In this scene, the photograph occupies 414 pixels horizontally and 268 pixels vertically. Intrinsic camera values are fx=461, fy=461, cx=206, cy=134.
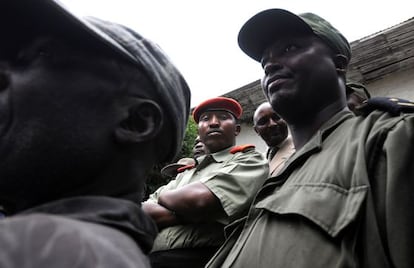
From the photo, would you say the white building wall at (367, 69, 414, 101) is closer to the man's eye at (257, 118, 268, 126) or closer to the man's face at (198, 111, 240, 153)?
the man's eye at (257, 118, 268, 126)

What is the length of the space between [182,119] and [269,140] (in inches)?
94.1

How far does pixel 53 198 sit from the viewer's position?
92 centimetres

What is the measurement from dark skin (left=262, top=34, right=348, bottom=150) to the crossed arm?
0.54 metres

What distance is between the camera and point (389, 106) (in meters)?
1.77

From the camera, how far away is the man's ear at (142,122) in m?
0.99

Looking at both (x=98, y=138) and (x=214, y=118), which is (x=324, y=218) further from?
(x=214, y=118)

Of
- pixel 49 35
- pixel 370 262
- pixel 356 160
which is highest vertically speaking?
pixel 49 35

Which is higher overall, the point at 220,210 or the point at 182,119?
the point at 182,119

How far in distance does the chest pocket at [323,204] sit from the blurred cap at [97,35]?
70cm

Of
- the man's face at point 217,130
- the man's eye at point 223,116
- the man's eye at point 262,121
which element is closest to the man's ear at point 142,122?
the man's face at point 217,130

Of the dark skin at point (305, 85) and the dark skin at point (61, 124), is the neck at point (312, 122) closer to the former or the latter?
the dark skin at point (305, 85)

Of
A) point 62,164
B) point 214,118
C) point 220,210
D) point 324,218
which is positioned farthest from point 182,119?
point 214,118

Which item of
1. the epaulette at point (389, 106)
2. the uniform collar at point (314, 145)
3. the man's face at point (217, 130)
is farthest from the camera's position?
the man's face at point (217, 130)

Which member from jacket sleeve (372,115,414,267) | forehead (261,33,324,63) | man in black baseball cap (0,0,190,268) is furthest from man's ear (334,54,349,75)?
man in black baseball cap (0,0,190,268)
